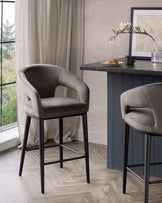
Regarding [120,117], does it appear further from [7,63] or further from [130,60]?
[7,63]

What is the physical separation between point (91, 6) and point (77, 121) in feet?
4.65

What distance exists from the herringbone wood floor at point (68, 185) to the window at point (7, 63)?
641mm

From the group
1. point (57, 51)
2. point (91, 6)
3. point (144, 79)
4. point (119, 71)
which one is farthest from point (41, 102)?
point (91, 6)

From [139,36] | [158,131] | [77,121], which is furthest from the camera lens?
[77,121]

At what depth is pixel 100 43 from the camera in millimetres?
4781

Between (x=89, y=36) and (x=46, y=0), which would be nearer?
(x=46, y=0)

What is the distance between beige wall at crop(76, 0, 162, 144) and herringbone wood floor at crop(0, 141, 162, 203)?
0.74 meters

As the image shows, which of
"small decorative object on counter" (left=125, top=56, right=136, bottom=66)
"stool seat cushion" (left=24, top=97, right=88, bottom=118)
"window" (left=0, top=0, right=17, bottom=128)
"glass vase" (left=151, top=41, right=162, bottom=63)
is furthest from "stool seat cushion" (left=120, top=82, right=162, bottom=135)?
"window" (left=0, top=0, right=17, bottom=128)

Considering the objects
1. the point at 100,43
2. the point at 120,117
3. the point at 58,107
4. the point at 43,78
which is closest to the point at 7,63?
the point at 43,78

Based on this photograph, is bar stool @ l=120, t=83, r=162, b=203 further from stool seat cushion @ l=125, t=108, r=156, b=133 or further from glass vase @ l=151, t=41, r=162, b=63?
glass vase @ l=151, t=41, r=162, b=63

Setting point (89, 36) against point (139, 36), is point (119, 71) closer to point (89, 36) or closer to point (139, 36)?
point (139, 36)

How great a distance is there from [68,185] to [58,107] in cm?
73

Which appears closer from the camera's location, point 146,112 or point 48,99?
point 146,112

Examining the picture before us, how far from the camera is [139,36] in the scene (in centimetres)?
447
